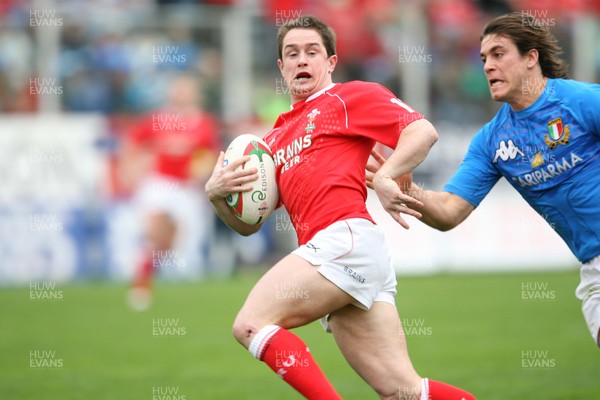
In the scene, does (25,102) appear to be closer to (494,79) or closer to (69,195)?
(69,195)

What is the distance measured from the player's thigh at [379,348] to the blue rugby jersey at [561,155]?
1142 mm

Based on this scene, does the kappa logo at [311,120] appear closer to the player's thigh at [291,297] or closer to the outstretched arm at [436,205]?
the outstretched arm at [436,205]

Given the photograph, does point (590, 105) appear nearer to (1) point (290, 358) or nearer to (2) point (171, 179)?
(1) point (290, 358)

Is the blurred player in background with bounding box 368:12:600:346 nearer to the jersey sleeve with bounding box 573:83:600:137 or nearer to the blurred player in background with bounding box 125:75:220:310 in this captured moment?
the jersey sleeve with bounding box 573:83:600:137

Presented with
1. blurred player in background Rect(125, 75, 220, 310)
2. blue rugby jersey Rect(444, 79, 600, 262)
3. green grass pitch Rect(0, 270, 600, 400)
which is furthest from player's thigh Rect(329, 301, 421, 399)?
blurred player in background Rect(125, 75, 220, 310)

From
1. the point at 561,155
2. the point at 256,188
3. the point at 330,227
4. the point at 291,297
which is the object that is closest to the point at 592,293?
the point at 561,155

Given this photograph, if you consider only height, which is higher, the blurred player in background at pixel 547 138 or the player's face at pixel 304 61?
the player's face at pixel 304 61

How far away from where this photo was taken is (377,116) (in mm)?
4934

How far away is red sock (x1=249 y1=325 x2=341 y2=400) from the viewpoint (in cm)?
461

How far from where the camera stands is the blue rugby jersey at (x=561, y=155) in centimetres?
511

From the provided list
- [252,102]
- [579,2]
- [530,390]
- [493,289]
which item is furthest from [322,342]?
[579,2]

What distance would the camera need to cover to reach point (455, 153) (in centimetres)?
1662

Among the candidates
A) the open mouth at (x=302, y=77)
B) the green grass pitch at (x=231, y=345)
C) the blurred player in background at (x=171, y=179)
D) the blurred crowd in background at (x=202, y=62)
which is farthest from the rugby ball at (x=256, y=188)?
the blurred crowd in background at (x=202, y=62)

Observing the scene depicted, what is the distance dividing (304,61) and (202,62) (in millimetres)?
12730
